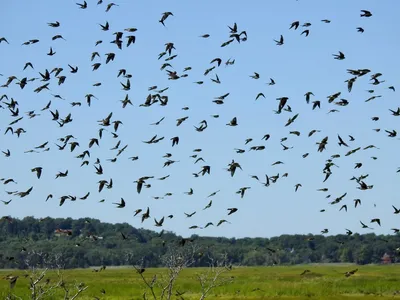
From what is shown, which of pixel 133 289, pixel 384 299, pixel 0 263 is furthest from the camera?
pixel 0 263

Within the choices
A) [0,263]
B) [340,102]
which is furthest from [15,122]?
[0,263]

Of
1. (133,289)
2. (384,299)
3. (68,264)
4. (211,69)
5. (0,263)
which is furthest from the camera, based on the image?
(68,264)

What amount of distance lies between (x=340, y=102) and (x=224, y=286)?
6124 cm

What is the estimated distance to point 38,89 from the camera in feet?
107

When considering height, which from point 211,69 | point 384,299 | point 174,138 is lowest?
point 384,299

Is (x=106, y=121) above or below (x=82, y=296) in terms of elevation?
above

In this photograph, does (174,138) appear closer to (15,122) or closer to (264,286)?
(15,122)

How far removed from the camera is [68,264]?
19538 centimetres

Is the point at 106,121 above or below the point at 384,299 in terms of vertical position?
above

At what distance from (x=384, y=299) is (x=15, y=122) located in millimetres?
52513

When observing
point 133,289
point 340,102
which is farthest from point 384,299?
point 340,102

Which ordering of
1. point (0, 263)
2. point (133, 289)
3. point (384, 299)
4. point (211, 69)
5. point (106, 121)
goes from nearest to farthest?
point (211, 69) → point (106, 121) → point (384, 299) → point (133, 289) → point (0, 263)

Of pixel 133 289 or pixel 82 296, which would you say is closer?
pixel 82 296

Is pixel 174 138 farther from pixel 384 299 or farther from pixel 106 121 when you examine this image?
pixel 384 299
